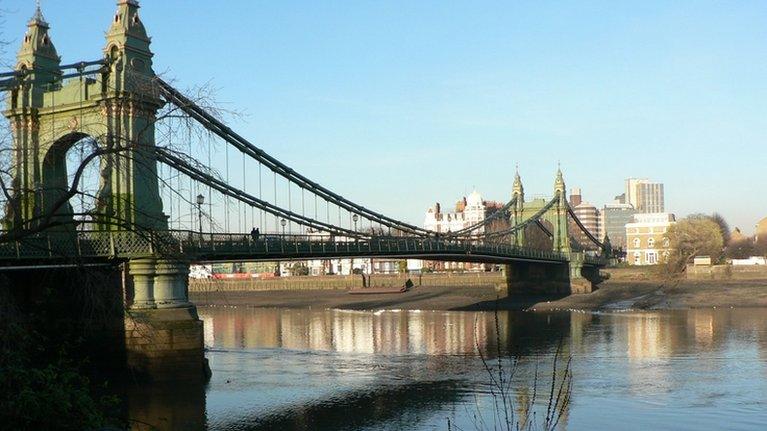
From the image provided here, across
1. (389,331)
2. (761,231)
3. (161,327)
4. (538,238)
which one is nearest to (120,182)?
(161,327)

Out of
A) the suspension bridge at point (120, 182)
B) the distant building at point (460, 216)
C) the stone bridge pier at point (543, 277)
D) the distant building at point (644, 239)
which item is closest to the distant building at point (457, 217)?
the distant building at point (460, 216)

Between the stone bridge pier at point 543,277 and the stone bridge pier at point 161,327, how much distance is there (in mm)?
60313

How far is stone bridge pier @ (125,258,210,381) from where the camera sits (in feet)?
103

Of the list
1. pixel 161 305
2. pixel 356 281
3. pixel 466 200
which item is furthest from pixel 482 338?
pixel 466 200

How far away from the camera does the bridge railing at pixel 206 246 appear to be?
876 inches

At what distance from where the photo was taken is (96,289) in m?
13.6

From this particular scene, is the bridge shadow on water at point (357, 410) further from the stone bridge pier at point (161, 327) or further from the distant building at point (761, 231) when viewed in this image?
the distant building at point (761, 231)

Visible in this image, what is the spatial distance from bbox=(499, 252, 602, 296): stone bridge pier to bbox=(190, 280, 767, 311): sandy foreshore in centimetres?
166

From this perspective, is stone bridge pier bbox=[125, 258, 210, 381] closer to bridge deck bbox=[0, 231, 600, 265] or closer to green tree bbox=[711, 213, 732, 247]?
bridge deck bbox=[0, 231, 600, 265]

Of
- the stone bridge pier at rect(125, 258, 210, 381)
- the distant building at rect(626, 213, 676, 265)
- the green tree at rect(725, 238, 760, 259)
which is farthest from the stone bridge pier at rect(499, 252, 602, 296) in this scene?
the stone bridge pier at rect(125, 258, 210, 381)

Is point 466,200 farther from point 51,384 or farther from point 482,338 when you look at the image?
point 51,384

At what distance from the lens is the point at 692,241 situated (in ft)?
326

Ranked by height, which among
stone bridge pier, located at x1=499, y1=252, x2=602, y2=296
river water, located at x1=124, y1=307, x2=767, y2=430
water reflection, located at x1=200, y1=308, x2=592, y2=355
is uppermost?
stone bridge pier, located at x1=499, y1=252, x2=602, y2=296

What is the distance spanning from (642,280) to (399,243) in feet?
146
